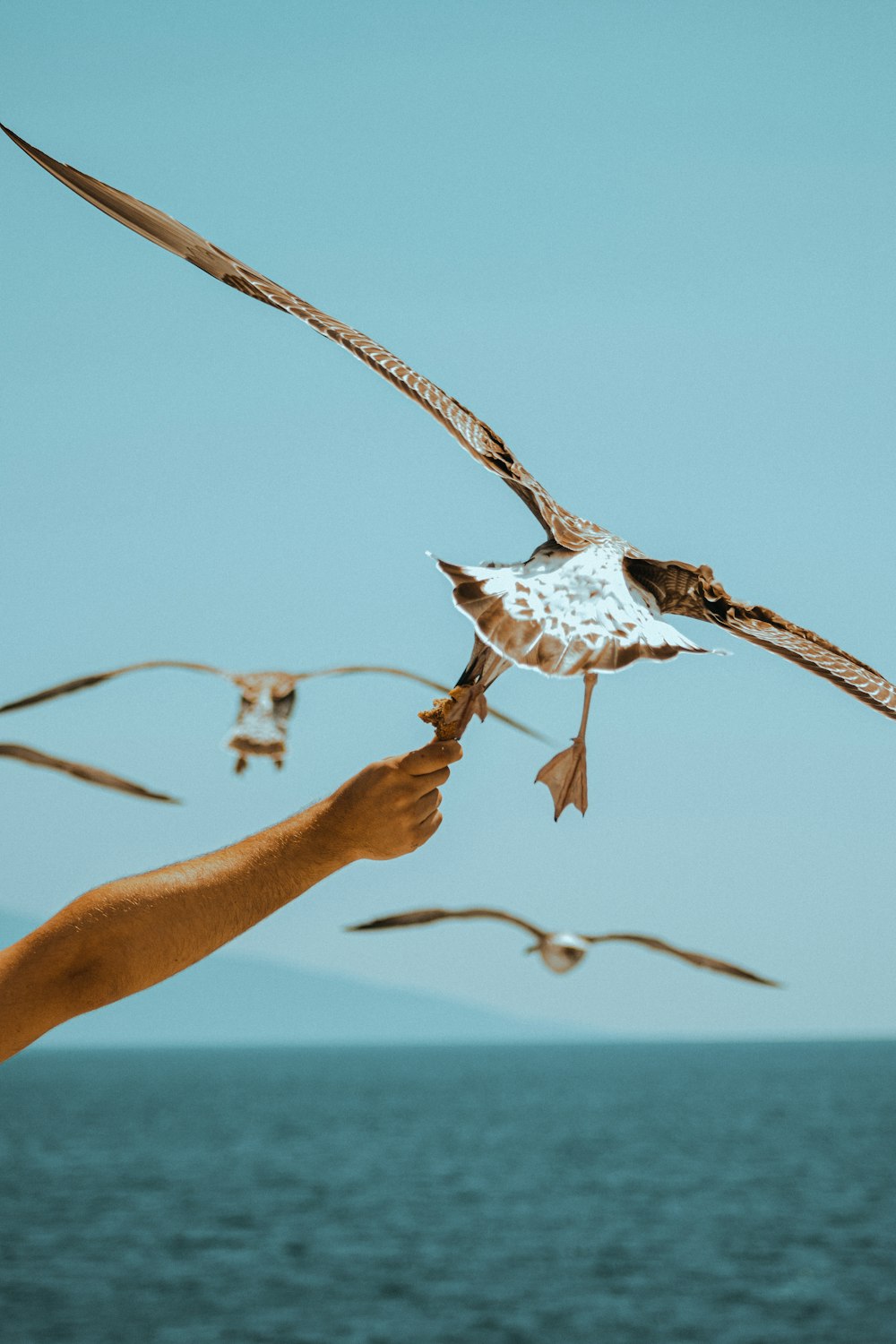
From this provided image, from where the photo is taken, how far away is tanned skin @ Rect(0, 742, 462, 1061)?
2584mm

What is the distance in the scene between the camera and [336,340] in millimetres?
3967

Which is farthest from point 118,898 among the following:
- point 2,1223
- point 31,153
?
point 2,1223

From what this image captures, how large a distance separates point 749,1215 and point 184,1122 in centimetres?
7514

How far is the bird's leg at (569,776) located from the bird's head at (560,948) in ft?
34.0

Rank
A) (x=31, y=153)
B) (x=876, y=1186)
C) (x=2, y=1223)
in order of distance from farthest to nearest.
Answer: (x=876, y=1186) → (x=2, y=1223) → (x=31, y=153)

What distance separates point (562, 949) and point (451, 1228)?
286 feet

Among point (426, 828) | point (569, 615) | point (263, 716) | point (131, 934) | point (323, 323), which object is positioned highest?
point (263, 716)

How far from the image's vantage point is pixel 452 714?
2.95m

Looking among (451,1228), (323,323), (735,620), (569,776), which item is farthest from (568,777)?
(451,1228)

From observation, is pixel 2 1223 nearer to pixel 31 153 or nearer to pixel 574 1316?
pixel 574 1316

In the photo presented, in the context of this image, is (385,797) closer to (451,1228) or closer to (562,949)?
(562,949)

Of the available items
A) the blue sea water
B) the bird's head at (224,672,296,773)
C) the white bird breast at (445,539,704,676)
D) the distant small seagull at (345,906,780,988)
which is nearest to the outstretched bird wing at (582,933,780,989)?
the distant small seagull at (345,906,780,988)

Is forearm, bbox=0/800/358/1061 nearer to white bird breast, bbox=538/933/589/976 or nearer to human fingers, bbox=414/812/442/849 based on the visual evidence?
human fingers, bbox=414/812/442/849

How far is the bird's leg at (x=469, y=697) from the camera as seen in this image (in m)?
2.94
